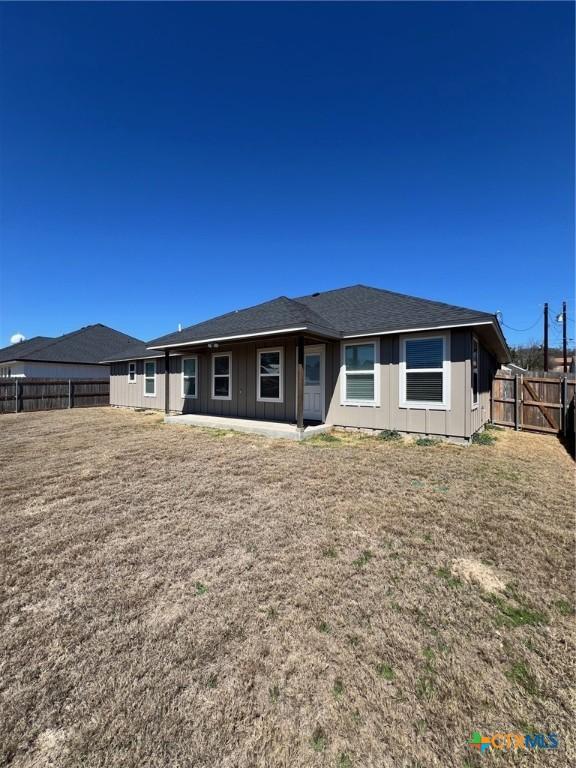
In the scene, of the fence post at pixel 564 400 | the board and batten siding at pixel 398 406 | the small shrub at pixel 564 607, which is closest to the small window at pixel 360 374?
the board and batten siding at pixel 398 406

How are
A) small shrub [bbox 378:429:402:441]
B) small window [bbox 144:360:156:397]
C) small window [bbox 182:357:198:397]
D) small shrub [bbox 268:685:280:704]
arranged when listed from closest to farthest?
1. small shrub [bbox 268:685:280:704]
2. small shrub [bbox 378:429:402:441]
3. small window [bbox 182:357:198:397]
4. small window [bbox 144:360:156:397]

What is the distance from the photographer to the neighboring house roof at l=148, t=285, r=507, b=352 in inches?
291

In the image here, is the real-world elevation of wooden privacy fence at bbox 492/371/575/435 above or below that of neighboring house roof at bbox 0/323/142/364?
below

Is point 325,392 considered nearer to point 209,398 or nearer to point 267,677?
point 209,398

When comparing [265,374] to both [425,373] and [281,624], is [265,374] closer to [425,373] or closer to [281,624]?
[425,373]

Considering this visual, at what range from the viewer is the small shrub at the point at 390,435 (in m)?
7.84

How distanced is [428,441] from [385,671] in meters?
6.32

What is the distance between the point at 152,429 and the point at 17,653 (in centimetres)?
836

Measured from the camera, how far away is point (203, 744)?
1.35 m

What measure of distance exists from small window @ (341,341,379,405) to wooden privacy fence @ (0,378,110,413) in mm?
14754

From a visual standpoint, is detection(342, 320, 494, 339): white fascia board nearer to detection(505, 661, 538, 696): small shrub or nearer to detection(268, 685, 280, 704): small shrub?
detection(505, 661, 538, 696): small shrub

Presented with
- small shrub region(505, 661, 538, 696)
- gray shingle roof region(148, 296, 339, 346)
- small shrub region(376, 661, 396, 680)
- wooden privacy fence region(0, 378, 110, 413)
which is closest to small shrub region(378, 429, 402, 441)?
gray shingle roof region(148, 296, 339, 346)

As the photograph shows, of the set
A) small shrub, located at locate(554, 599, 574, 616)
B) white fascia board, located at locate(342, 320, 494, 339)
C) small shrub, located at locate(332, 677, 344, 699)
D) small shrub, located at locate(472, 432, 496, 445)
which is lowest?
small shrub, located at locate(554, 599, 574, 616)

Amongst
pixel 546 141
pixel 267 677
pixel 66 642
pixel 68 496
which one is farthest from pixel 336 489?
pixel 546 141
